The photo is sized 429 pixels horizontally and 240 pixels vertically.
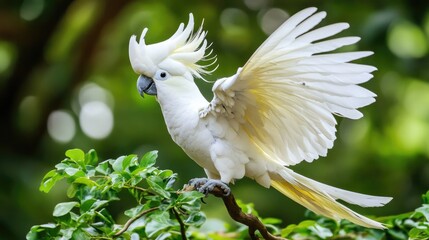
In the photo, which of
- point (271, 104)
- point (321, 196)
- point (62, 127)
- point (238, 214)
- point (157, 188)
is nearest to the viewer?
point (157, 188)

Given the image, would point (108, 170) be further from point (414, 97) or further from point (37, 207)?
point (414, 97)

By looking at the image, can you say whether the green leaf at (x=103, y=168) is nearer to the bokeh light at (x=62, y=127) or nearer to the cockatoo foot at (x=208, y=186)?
the cockatoo foot at (x=208, y=186)

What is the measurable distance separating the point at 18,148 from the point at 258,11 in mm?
1911

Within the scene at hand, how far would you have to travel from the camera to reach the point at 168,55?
2.09 meters

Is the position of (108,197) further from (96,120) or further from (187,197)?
(96,120)

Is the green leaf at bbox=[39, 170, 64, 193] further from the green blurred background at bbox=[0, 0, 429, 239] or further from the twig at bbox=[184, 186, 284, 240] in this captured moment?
the green blurred background at bbox=[0, 0, 429, 239]

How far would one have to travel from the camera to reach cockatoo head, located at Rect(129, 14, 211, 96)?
6.74 feet

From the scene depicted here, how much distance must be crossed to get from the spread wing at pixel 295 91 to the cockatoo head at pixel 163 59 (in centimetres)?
17

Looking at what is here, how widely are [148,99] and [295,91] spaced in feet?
12.0

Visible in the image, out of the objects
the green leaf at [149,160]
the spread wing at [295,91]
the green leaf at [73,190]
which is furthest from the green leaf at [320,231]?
the green leaf at [73,190]

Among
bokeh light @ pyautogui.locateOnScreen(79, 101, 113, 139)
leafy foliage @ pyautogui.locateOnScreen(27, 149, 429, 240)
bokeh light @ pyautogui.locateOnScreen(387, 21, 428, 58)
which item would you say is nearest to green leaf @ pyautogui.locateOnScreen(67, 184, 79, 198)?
leafy foliage @ pyautogui.locateOnScreen(27, 149, 429, 240)

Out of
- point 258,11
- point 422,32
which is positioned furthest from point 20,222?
point 422,32

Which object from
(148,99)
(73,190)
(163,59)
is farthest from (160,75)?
(148,99)

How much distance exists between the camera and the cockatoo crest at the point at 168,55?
6.73 ft
